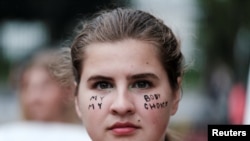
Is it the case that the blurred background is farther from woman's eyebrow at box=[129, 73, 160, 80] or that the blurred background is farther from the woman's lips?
the woman's lips

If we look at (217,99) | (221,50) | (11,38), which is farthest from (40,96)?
(11,38)

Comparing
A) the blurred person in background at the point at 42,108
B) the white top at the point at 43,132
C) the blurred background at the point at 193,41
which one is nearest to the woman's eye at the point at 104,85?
the blurred background at the point at 193,41

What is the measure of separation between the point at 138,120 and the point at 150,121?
0.03 m

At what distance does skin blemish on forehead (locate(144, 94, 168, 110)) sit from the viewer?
175cm

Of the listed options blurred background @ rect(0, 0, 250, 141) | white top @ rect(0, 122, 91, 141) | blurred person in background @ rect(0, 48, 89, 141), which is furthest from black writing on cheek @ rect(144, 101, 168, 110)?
white top @ rect(0, 122, 91, 141)

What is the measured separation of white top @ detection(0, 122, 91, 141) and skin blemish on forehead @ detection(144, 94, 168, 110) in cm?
76

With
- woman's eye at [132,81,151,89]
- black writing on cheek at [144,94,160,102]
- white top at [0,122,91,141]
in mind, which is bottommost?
white top at [0,122,91,141]

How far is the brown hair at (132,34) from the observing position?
183 centimetres

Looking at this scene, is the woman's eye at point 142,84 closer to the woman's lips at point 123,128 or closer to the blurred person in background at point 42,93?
the woman's lips at point 123,128

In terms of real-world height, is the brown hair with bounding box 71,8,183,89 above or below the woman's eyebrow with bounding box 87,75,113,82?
above

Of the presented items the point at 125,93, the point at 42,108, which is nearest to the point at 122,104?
the point at 125,93

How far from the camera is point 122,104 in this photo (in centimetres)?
173

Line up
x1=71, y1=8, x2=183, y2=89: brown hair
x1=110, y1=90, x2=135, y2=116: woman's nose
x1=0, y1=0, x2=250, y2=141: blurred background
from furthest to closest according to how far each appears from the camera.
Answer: x1=0, y1=0, x2=250, y2=141: blurred background → x1=71, y1=8, x2=183, y2=89: brown hair → x1=110, y1=90, x2=135, y2=116: woman's nose

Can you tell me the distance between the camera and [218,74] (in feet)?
13.8
